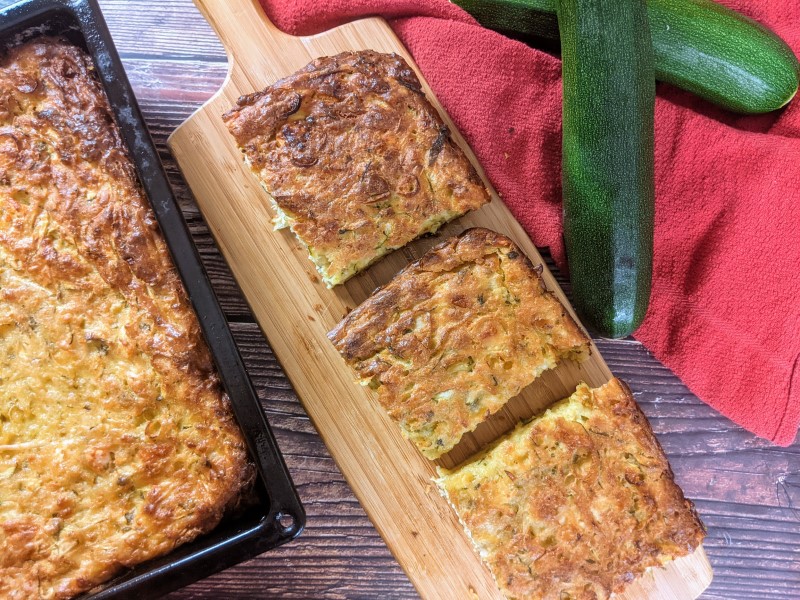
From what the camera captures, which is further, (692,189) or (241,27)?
(692,189)

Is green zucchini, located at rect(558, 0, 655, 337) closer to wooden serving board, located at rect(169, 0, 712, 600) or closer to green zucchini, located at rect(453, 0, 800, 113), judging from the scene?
green zucchini, located at rect(453, 0, 800, 113)

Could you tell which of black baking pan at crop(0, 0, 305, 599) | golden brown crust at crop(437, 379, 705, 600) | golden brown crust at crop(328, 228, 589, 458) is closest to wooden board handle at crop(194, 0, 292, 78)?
black baking pan at crop(0, 0, 305, 599)

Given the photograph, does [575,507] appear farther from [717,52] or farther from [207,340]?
[717,52]

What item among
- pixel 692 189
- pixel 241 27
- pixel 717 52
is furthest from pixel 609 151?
pixel 241 27

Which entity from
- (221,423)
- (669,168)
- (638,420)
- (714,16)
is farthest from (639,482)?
(714,16)

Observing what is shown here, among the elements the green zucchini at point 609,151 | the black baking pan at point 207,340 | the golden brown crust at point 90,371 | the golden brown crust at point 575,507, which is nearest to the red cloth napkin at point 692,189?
the green zucchini at point 609,151

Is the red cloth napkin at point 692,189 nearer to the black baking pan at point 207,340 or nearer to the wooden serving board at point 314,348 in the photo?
the wooden serving board at point 314,348
